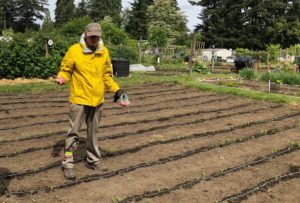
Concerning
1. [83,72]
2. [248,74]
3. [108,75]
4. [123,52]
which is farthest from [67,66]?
[123,52]

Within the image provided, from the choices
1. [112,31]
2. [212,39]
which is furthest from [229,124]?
[212,39]

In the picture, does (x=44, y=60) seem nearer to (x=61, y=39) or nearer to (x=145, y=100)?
(x=61, y=39)

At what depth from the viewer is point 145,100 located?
9.74 m

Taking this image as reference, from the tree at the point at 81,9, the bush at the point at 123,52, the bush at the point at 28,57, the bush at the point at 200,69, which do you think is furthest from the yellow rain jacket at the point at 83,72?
the tree at the point at 81,9

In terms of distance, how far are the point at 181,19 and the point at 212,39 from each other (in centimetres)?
1013

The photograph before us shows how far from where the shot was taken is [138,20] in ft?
198

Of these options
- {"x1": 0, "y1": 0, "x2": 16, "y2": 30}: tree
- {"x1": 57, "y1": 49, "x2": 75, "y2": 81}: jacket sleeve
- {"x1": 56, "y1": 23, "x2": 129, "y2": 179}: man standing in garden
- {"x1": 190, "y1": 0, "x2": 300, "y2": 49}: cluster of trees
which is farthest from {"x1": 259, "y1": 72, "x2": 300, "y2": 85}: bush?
{"x1": 0, "y1": 0, "x2": 16, "y2": 30}: tree

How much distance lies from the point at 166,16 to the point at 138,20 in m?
5.36

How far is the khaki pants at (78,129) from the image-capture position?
4.29 metres

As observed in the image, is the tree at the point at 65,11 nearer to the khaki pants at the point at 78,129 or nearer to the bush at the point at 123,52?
the bush at the point at 123,52

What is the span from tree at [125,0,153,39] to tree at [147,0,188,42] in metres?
2.21

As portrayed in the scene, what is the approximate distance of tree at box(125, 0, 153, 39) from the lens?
59906 millimetres

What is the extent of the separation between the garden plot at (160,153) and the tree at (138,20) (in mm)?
52028

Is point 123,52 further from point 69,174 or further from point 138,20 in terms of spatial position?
point 138,20
